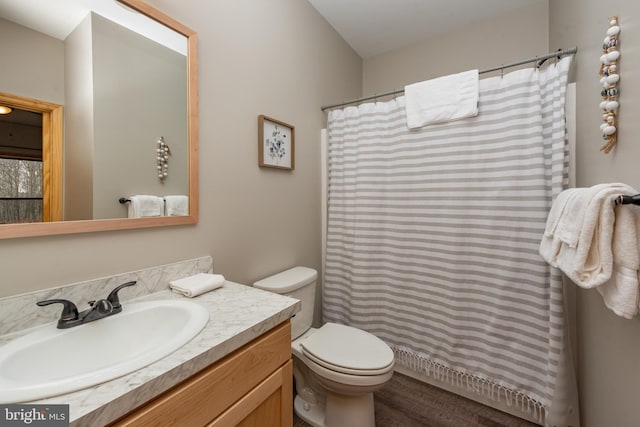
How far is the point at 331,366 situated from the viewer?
1.22 m

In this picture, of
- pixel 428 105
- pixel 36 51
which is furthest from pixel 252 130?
pixel 428 105

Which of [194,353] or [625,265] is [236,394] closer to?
[194,353]

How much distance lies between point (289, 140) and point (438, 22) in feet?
5.33

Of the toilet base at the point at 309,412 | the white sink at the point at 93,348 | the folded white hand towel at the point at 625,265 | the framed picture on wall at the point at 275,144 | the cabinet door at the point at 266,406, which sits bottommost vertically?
the toilet base at the point at 309,412

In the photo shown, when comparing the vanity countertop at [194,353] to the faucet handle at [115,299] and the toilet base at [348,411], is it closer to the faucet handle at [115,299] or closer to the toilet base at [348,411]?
the faucet handle at [115,299]

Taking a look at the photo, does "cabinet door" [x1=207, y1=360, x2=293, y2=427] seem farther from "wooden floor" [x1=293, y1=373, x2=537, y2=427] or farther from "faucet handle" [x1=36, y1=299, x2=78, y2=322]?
"wooden floor" [x1=293, y1=373, x2=537, y2=427]

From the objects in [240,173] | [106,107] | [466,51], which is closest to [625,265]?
[240,173]

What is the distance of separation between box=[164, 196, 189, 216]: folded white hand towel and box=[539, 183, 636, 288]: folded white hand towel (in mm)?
1423

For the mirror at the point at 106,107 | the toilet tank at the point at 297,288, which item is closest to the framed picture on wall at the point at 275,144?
the mirror at the point at 106,107

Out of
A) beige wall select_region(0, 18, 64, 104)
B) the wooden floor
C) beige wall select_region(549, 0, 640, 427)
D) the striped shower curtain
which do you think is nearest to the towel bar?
beige wall select_region(549, 0, 640, 427)

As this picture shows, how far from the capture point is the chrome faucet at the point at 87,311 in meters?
0.76

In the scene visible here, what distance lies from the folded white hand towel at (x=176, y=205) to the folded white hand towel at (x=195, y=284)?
28 centimetres

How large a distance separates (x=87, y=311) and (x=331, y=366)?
97 cm

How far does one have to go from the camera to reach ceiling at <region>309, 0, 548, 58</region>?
1.91 m
